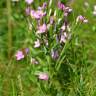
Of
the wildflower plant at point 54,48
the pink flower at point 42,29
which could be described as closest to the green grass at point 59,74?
the wildflower plant at point 54,48

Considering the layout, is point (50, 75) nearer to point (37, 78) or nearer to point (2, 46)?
point (37, 78)

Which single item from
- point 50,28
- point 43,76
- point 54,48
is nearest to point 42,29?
point 50,28

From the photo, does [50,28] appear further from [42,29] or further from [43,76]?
[43,76]

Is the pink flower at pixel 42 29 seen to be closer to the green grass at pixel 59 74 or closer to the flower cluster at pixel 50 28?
the flower cluster at pixel 50 28

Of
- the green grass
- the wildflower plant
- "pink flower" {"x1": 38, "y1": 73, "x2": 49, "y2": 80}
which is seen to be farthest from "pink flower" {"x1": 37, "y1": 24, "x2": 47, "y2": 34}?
"pink flower" {"x1": 38, "y1": 73, "x2": 49, "y2": 80}

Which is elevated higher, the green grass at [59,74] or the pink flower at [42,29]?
the pink flower at [42,29]

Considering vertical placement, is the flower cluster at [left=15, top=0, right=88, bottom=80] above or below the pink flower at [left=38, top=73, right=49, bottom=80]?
above

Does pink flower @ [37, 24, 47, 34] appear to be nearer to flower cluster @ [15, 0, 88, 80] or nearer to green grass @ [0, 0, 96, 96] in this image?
flower cluster @ [15, 0, 88, 80]

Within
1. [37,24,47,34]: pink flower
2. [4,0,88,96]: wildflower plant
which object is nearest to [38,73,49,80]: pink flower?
[4,0,88,96]: wildflower plant
